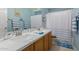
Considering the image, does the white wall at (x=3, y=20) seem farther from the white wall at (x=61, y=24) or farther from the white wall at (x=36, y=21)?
the white wall at (x=61, y=24)

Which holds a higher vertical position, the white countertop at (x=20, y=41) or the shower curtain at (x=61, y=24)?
the shower curtain at (x=61, y=24)

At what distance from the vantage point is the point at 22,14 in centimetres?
206

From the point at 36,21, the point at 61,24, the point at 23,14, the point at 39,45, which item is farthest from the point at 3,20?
the point at 61,24

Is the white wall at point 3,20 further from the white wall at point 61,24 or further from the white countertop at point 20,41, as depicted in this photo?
the white wall at point 61,24

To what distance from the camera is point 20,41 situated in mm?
2037

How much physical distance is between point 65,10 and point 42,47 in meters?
0.64

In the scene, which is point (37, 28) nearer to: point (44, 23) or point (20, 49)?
point (44, 23)

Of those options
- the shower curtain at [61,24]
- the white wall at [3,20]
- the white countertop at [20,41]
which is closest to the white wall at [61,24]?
the shower curtain at [61,24]

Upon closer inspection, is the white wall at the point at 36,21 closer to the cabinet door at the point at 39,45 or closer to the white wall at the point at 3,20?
the cabinet door at the point at 39,45

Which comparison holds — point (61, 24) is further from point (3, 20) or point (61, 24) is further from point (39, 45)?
point (3, 20)

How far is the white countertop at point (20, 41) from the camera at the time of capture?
78.7 inches

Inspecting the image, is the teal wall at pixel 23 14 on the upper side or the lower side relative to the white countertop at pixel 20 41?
upper

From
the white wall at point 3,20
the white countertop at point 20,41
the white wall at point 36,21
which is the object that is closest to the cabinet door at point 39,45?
the white countertop at point 20,41
